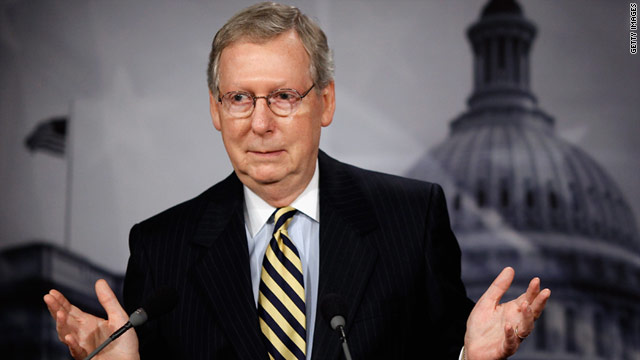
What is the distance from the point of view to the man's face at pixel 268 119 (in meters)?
1.60

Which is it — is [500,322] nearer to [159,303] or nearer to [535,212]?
[159,303]

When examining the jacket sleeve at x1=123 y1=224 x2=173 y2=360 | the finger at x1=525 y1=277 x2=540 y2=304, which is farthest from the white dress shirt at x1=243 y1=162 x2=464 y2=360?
the finger at x1=525 y1=277 x2=540 y2=304

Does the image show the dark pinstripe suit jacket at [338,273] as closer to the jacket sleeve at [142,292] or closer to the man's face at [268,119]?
the jacket sleeve at [142,292]

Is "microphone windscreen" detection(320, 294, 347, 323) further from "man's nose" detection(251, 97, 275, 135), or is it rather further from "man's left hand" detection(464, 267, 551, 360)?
"man's nose" detection(251, 97, 275, 135)

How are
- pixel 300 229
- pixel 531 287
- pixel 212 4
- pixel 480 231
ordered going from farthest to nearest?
1. pixel 212 4
2. pixel 480 231
3. pixel 300 229
4. pixel 531 287

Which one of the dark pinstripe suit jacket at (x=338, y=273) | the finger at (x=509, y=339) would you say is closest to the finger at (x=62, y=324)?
the dark pinstripe suit jacket at (x=338, y=273)

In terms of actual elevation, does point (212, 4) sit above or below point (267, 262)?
above

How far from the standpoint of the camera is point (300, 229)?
1746mm

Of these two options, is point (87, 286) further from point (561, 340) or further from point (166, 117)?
point (561, 340)

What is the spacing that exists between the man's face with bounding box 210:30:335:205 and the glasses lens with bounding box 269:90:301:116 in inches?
0.5

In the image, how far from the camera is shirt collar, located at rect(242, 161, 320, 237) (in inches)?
68.7

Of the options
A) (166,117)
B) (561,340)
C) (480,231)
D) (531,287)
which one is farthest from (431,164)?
(531,287)

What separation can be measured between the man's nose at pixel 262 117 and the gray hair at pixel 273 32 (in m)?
0.15

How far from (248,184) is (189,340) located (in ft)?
1.32
